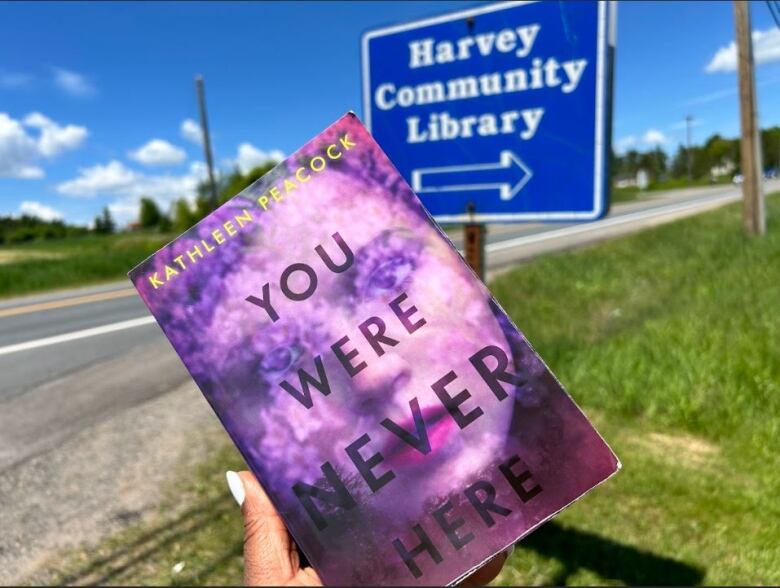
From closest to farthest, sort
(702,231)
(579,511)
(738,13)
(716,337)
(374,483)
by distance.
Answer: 1. (374,483)
2. (579,511)
3. (716,337)
4. (738,13)
5. (702,231)

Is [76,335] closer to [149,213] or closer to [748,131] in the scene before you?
[748,131]

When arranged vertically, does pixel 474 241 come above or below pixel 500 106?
below

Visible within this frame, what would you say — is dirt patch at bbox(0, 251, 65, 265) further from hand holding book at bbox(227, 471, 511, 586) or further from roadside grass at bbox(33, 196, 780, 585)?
hand holding book at bbox(227, 471, 511, 586)

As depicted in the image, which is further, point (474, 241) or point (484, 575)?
point (474, 241)

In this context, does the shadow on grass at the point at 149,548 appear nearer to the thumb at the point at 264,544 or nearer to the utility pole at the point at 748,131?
the thumb at the point at 264,544

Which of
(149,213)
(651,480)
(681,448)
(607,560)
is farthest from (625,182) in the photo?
(607,560)

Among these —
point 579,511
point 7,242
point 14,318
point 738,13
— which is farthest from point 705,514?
point 7,242

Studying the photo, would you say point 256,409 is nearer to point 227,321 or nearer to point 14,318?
point 227,321
